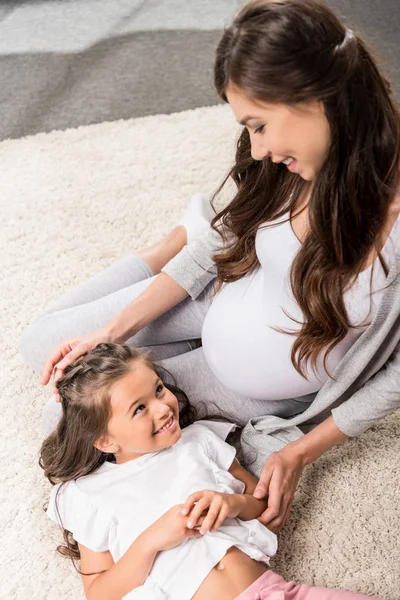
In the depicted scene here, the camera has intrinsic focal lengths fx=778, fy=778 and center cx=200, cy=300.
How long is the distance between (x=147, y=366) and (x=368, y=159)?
1.63ft

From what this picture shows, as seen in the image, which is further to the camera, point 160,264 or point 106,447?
point 160,264

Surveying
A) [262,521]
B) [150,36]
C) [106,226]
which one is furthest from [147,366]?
[150,36]

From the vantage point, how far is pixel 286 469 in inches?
50.7

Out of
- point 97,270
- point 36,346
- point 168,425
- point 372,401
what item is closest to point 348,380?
point 372,401

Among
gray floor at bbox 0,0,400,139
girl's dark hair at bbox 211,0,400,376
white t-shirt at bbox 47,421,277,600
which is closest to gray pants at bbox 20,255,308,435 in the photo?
white t-shirt at bbox 47,421,277,600

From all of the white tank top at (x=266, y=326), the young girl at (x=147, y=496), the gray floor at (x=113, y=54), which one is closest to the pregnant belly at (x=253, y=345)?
the white tank top at (x=266, y=326)

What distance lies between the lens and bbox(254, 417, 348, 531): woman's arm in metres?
1.26

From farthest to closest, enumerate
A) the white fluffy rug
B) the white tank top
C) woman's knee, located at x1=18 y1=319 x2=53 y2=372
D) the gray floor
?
1. the gray floor
2. woman's knee, located at x1=18 y1=319 x2=53 y2=372
3. the white fluffy rug
4. the white tank top

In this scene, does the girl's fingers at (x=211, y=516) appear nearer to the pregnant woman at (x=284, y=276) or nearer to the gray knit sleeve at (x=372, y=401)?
the pregnant woman at (x=284, y=276)

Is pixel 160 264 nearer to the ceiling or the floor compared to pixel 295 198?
nearer to the floor

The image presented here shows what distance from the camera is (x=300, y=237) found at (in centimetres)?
119

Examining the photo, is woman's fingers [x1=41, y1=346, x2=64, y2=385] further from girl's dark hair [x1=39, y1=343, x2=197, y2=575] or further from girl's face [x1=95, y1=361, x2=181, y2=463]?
girl's face [x1=95, y1=361, x2=181, y2=463]

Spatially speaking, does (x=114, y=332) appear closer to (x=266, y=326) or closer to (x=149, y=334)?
(x=149, y=334)

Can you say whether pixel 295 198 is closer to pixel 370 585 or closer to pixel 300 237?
pixel 300 237
